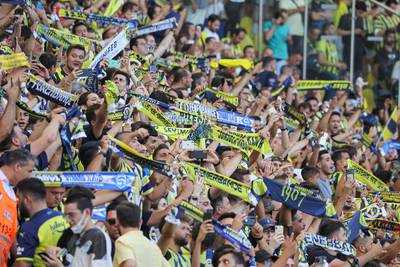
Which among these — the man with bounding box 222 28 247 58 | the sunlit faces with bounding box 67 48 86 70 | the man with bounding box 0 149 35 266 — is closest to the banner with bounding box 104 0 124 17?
the man with bounding box 222 28 247 58

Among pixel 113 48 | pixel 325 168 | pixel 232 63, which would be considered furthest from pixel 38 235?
pixel 232 63

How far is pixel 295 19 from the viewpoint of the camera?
21.9m

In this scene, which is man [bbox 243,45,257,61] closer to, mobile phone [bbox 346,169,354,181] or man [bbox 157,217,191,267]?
mobile phone [bbox 346,169,354,181]

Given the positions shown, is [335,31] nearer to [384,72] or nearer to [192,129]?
[384,72]

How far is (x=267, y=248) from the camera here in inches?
458

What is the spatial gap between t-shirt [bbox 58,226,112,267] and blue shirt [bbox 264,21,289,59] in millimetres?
13506

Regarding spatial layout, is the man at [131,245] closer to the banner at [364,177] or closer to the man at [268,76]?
the banner at [364,177]

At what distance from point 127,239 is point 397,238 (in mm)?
5646

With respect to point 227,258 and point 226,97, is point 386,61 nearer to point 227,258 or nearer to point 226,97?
point 226,97

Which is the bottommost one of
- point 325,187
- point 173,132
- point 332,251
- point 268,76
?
point 325,187

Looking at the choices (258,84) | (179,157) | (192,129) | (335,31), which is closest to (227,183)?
(179,157)

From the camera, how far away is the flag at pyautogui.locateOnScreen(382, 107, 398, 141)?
766 inches

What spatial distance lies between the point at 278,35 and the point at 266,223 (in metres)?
10.1

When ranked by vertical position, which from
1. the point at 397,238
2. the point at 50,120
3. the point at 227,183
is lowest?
the point at 397,238
